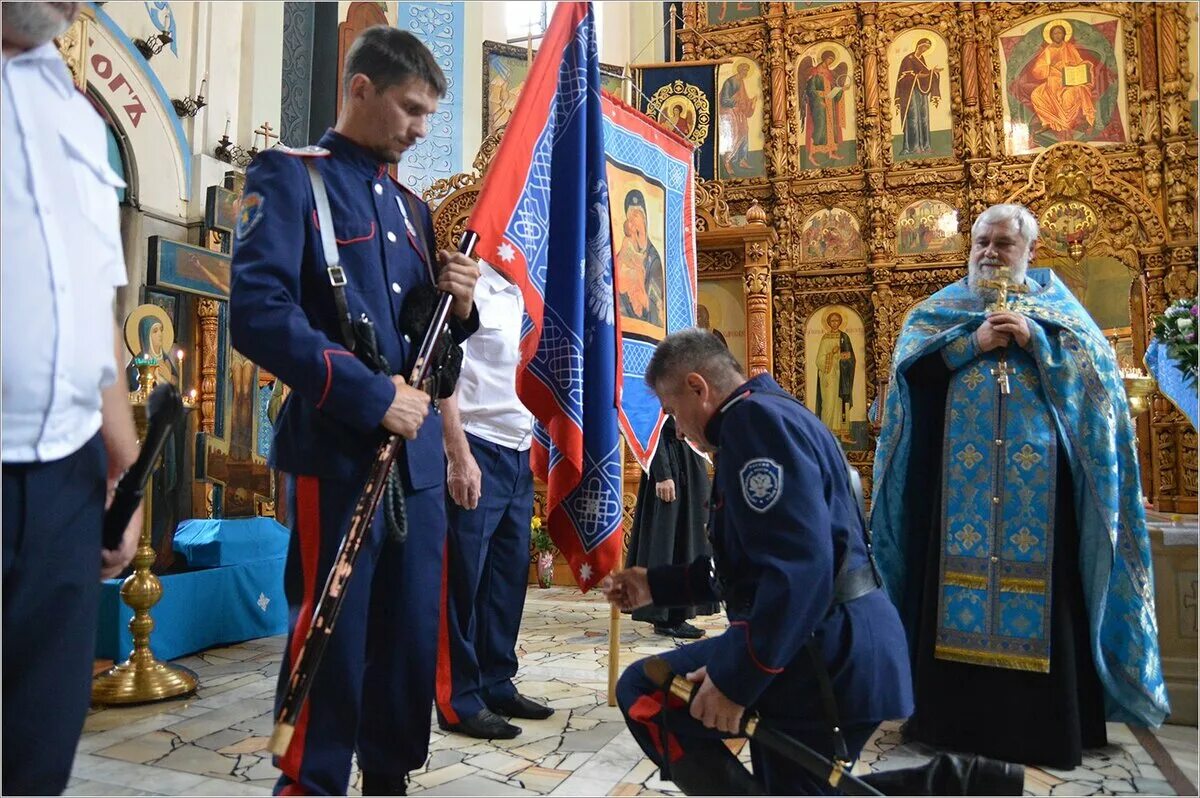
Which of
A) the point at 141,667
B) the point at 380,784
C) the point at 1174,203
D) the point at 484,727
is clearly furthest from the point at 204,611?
the point at 1174,203

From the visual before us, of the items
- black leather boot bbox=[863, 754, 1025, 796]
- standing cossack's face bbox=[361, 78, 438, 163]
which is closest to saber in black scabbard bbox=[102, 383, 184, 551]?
standing cossack's face bbox=[361, 78, 438, 163]

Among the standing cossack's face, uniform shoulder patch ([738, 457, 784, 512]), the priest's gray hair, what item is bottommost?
uniform shoulder patch ([738, 457, 784, 512])

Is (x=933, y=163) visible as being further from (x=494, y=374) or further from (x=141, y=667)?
(x=141, y=667)

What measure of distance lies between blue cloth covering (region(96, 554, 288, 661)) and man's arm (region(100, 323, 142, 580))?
2.51m

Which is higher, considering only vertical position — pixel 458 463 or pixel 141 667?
A: pixel 458 463

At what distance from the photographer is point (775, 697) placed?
180 cm

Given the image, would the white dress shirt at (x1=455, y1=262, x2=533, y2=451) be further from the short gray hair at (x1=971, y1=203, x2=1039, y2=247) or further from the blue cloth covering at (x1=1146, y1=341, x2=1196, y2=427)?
the blue cloth covering at (x1=1146, y1=341, x2=1196, y2=427)

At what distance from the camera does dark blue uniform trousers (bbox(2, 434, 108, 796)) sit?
1135 mm

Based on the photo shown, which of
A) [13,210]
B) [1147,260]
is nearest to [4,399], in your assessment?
[13,210]

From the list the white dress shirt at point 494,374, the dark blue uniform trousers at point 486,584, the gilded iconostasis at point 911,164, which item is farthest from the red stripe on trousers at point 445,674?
the gilded iconostasis at point 911,164

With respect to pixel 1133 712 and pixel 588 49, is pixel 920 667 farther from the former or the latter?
pixel 588 49

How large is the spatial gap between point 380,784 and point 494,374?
1.73 meters

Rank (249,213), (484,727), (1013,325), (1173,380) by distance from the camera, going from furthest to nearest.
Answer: (1173,380), (1013,325), (484,727), (249,213)

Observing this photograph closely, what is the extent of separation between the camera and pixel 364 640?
5.57ft
